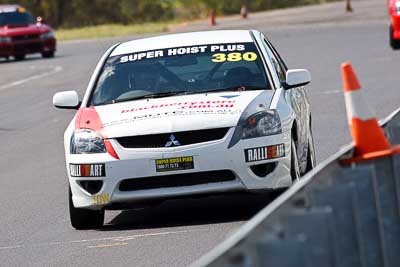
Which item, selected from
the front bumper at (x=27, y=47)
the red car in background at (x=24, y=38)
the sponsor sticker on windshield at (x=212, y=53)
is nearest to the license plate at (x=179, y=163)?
the sponsor sticker on windshield at (x=212, y=53)

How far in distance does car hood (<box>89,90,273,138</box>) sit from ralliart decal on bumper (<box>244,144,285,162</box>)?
0.80 ft

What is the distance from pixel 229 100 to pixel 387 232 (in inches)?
175

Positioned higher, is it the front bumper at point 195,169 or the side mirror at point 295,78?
the side mirror at point 295,78

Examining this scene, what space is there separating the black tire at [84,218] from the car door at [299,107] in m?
1.69

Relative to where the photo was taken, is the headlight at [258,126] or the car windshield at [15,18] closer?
the headlight at [258,126]

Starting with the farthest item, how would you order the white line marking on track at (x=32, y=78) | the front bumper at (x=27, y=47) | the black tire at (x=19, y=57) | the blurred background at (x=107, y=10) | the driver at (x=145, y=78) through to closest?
Result: the blurred background at (x=107, y=10) < the black tire at (x=19, y=57) < the front bumper at (x=27, y=47) < the white line marking on track at (x=32, y=78) < the driver at (x=145, y=78)

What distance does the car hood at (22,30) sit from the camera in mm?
44062

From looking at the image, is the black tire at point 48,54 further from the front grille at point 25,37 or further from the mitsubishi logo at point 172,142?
the mitsubishi logo at point 172,142

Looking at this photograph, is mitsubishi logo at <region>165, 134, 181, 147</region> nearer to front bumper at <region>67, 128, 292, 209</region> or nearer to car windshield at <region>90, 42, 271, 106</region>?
front bumper at <region>67, 128, 292, 209</region>

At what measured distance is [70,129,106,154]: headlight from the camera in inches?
417

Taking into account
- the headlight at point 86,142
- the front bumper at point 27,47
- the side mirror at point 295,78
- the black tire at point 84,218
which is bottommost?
the front bumper at point 27,47

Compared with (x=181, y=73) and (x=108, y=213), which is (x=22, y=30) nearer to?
(x=108, y=213)

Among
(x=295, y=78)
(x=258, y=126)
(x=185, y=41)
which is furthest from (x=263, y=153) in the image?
(x=185, y=41)

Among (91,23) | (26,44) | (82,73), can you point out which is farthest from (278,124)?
(91,23)
